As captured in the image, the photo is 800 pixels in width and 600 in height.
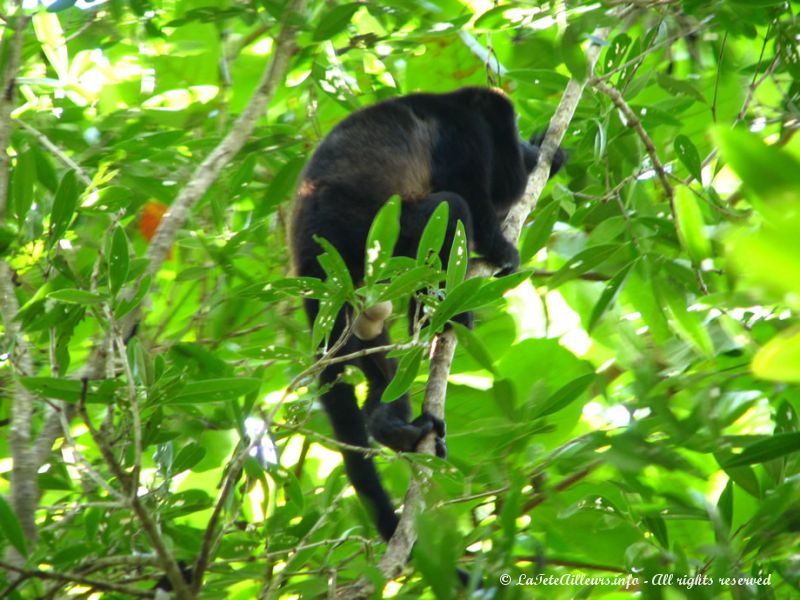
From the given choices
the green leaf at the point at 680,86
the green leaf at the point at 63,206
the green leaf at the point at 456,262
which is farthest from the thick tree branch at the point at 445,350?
the green leaf at the point at 63,206

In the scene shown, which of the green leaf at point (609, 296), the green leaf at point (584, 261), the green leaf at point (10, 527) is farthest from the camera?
the green leaf at point (584, 261)

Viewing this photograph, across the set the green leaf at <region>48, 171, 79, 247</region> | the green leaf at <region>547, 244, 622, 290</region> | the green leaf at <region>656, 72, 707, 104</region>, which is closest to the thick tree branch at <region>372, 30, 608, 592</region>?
the green leaf at <region>656, 72, 707, 104</region>

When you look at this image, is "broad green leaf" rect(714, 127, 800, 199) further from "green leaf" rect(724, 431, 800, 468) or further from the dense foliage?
"green leaf" rect(724, 431, 800, 468)

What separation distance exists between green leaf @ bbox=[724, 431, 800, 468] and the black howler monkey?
3.27 ft

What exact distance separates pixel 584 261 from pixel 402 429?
0.70 meters

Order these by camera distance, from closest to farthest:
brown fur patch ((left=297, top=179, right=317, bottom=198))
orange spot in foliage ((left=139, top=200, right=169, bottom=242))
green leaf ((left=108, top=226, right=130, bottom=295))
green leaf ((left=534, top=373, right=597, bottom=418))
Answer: green leaf ((left=108, top=226, right=130, bottom=295)) < green leaf ((left=534, top=373, right=597, bottom=418)) < brown fur patch ((left=297, top=179, right=317, bottom=198)) < orange spot in foliage ((left=139, top=200, right=169, bottom=242))

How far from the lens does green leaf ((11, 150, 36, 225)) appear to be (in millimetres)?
1750

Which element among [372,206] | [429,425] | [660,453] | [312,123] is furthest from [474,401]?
[660,453]

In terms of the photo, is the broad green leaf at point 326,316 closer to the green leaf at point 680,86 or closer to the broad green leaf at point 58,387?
the broad green leaf at point 58,387

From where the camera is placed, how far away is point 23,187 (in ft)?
5.79

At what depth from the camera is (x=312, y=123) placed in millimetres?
3086

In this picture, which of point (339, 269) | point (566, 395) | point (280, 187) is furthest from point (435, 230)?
point (280, 187)

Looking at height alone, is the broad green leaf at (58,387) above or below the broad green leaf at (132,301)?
below

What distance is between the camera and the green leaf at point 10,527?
1.40 m
